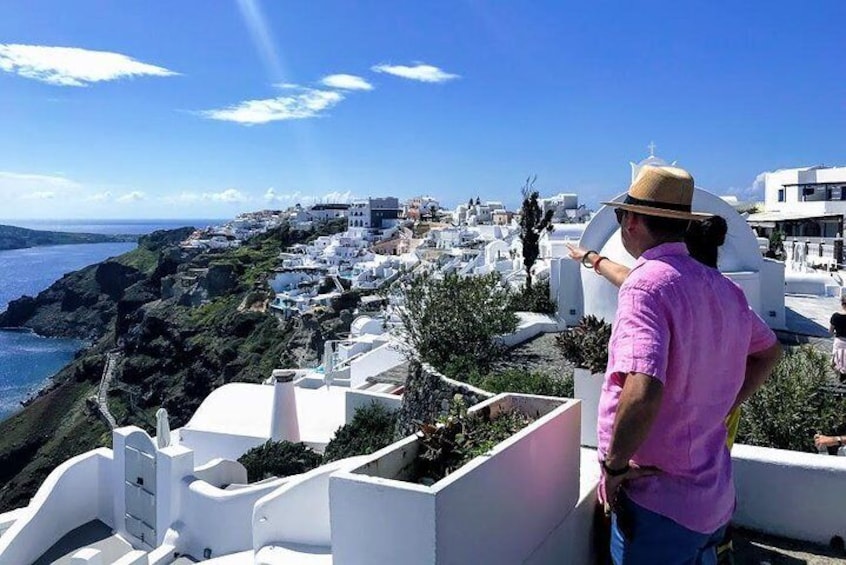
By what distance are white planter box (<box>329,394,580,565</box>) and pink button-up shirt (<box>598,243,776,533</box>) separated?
30.9 inches

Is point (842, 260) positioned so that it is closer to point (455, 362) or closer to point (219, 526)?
point (455, 362)

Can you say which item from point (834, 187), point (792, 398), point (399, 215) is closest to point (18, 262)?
point (399, 215)

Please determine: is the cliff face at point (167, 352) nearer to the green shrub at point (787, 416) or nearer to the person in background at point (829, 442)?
the green shrub at point (787, 416)

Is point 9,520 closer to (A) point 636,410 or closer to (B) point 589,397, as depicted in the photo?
(B) point 589,397

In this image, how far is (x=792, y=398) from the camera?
20.7 ft

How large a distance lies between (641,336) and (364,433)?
1049cm

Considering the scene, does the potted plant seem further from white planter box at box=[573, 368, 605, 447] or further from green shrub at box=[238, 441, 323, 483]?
green shrub at box=[238, 441, 323, 483]

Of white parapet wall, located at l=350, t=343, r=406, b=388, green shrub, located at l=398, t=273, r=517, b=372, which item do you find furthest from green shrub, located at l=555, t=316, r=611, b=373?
white parapet wall, located at l=350, t=343, r=406, b=388

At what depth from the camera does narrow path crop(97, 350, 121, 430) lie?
155 feet

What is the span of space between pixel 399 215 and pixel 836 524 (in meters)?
101

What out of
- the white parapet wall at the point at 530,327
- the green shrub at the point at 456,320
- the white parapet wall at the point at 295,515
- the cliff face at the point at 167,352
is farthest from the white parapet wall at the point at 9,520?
the cliff face at the point at 167,352

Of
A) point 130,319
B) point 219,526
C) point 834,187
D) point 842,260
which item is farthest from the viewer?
point 130,319

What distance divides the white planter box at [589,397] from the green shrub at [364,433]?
628 centimetres

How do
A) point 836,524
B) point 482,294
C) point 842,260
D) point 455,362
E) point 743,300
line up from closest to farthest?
point 743,300 → point 836,524 → point 455,362 → point 482,294 → point 842,260
